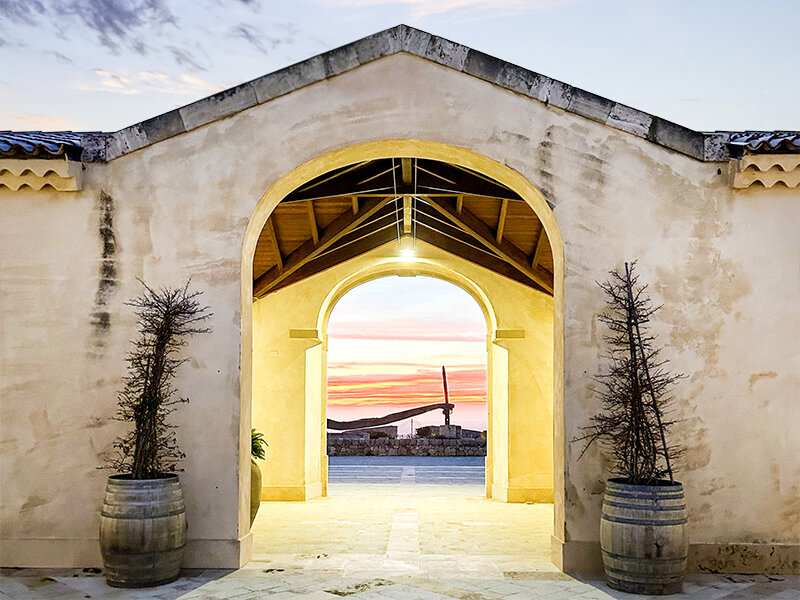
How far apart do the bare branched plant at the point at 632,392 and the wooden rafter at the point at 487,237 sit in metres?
3.68

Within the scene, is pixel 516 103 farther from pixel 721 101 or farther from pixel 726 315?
pixel 721 101

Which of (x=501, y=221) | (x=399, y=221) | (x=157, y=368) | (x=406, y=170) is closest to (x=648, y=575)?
(x=157, y=368)

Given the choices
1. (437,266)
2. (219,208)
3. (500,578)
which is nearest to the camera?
(500,578)

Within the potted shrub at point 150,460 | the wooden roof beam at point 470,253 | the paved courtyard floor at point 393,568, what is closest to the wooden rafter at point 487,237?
the wooden roof beam at point 470,253

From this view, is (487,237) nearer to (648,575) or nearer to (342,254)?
(342,254)

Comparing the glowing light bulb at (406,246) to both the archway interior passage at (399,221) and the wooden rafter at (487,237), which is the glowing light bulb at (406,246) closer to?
the archway interior passage at (399,221)

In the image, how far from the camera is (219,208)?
6754mm

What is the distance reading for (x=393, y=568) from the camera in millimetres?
6652

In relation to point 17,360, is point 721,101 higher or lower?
higher

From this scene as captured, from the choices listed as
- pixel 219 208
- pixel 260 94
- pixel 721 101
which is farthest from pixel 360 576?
pixel 721 101

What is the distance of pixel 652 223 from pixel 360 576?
12.8 feet

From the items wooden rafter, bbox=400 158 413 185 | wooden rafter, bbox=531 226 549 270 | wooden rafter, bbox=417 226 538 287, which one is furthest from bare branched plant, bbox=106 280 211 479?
wooden rafter, bbox=417 226 538 287

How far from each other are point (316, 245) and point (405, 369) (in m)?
14.4

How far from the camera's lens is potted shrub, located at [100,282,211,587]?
19.1 ft
